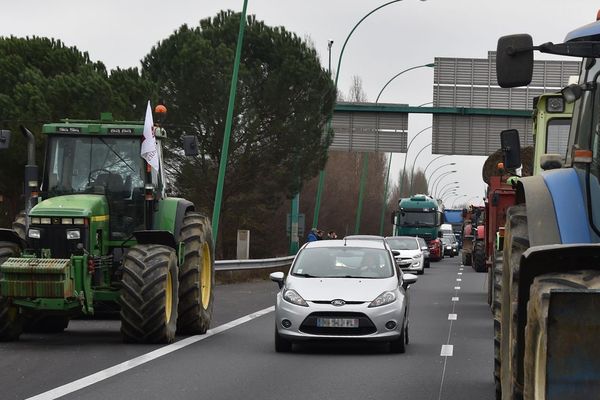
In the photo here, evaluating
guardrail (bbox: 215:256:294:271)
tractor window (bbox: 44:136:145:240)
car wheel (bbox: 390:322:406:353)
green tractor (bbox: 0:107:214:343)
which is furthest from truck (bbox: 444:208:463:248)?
car wheel (bbox: 390:322:406:353)

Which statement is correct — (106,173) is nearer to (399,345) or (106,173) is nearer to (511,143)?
(399,345)

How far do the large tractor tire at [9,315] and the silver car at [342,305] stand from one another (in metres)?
3.10

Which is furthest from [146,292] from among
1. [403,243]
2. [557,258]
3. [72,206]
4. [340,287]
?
[403,243]

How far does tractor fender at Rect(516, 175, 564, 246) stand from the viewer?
816 cm

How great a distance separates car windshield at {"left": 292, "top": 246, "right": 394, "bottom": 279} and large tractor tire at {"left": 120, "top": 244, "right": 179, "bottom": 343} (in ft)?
5.94

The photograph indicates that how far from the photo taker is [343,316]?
55.6 ft

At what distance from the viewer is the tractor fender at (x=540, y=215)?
26.8ft

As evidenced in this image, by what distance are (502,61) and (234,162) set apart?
1809 inches

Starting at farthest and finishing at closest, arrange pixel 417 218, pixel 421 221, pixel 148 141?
pixel 417 218, pixel 421 221, pixel 148 141

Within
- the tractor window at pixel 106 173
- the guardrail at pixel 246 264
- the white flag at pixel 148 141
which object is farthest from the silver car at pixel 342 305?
the guardrail at pixel 246 264

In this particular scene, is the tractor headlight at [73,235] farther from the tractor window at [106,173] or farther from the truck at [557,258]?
the truck at [557,258]

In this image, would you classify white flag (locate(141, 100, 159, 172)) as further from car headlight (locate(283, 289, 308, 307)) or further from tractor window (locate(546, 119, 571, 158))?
tractor window (locate(546, 119, 571, 158))

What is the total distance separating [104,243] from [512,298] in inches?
425

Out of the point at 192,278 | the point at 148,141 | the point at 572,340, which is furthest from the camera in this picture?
the point at 192,278
